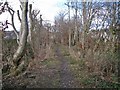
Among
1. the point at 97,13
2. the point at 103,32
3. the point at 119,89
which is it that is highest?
the point at 97,13

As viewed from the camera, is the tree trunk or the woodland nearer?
the woodland

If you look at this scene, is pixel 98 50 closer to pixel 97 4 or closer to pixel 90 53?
pixel 90 53

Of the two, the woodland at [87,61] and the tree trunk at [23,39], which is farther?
the tree trunk at [23,39]

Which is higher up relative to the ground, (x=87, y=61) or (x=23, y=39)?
(x=23, y=39)

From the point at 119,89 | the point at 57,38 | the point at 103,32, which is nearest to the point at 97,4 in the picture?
the point at 103,32

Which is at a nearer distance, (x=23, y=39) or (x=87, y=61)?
(x=23, y=39)

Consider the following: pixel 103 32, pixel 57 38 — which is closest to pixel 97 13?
pixel 103 32

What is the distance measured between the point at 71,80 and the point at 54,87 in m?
1.88

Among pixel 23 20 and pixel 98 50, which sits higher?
pixel 23 20

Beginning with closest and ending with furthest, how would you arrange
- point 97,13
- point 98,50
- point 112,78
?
point 112,78 < point 98,50 < point 97,13

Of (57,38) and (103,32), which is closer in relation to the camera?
(103,32)

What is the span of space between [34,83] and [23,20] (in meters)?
3.46

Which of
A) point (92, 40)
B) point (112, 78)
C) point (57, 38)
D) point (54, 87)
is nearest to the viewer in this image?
point (54, 87)

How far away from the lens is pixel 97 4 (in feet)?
59.8
